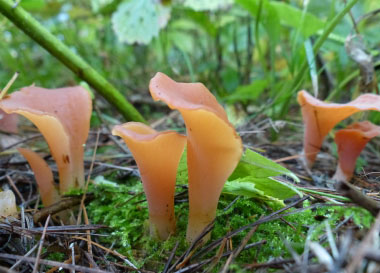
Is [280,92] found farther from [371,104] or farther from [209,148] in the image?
[209,148]

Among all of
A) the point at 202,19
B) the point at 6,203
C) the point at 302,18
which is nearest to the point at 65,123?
the point at 6,203

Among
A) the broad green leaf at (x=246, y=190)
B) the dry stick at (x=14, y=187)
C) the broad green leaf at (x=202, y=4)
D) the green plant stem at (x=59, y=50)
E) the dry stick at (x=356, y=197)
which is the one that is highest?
the broad green leaf at (x=202, y=4)

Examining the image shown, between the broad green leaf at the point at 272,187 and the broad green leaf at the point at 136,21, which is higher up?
the broad green leaf at the point at 136,21

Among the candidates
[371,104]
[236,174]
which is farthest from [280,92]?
[236,174]

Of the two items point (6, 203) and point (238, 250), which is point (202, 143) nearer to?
point (238, 250)

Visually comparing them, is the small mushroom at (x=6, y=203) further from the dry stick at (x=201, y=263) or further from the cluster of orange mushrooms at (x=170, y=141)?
the dry stick at (x=201, y=263)

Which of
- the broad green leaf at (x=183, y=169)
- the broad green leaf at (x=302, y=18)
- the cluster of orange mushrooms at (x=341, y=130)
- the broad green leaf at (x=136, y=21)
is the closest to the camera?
the broad green leaf at (x=183, y=169)

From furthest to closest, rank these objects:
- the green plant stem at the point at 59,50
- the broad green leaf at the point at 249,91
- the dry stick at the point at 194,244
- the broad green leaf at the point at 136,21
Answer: the broad green leaf at the point at 136,21, the broad green leaf at the point at 249,91, the green plant stem at the point at 59,50, the dry stick at the point at 194,244

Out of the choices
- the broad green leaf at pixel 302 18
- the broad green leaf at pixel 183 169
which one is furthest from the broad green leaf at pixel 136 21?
the broad green leaf at pixel 183 169

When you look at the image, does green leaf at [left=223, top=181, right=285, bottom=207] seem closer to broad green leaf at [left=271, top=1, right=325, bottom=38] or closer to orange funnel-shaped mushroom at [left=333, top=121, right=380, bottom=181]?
orange funnel-shaped mushroom at [left=333, top=121, right=380, bottom=181]
